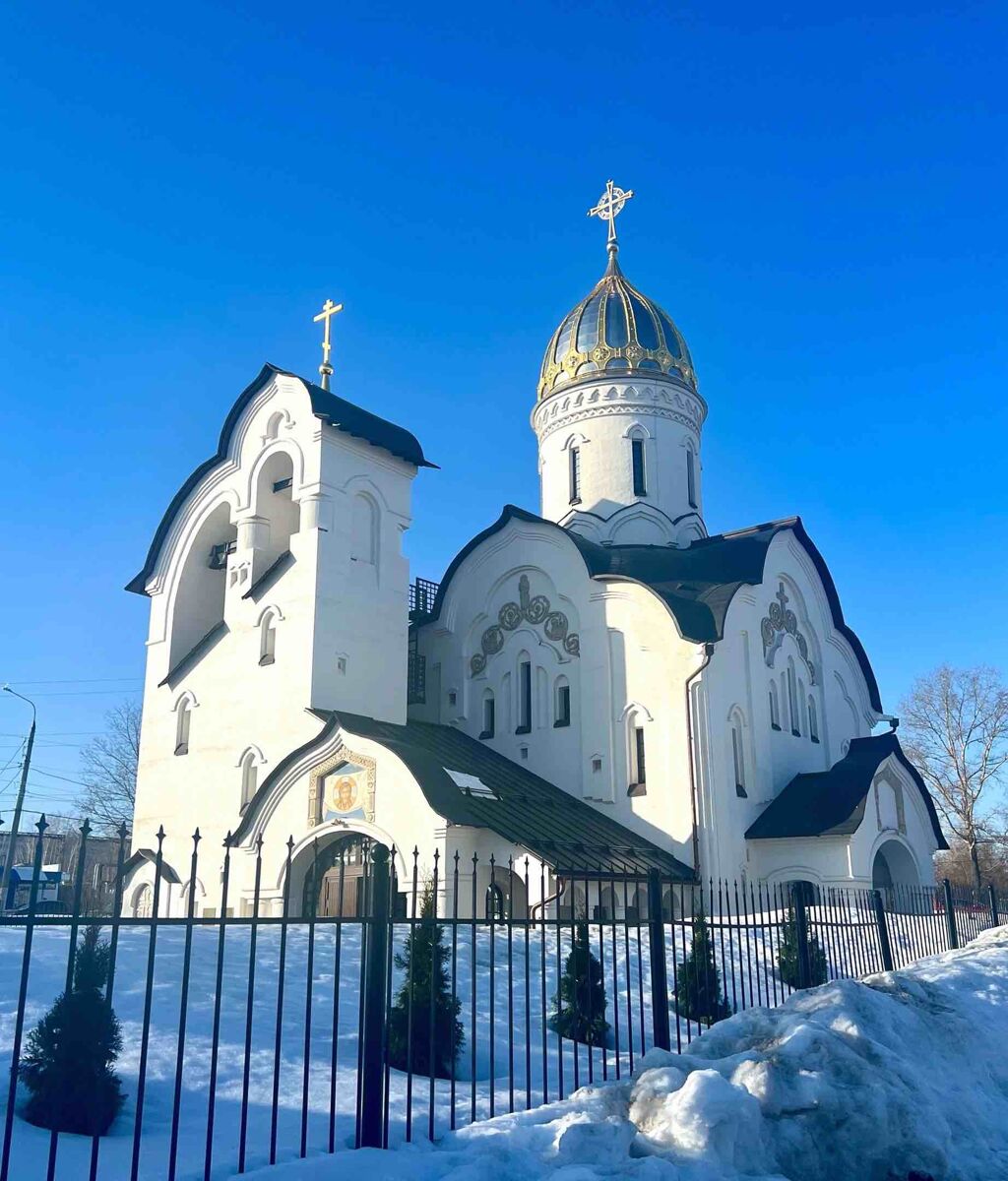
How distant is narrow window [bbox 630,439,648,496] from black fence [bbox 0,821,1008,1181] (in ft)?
37.7

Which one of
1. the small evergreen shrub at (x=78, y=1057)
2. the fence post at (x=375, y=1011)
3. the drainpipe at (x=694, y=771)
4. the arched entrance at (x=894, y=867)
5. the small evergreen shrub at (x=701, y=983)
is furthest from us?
the arched entrance at (x=894, y=867)

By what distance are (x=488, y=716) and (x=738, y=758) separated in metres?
4.37

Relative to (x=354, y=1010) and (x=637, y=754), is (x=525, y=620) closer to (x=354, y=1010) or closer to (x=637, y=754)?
(x=637, y=754)

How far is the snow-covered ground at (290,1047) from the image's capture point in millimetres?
4805

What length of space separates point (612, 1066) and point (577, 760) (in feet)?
34.5

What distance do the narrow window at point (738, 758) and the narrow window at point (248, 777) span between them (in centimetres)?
716

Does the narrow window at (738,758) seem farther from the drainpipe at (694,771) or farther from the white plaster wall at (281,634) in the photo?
the white plaster wall at (281,634)

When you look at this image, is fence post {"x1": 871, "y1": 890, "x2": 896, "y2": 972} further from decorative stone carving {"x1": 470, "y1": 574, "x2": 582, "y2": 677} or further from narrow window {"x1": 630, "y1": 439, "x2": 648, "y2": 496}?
narrow window {"x1": 630, "y1": 439, "x2": 648, "y2": 496}

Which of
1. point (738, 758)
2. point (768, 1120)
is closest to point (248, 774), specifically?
point (738, 758)

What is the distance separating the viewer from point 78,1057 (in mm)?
5129

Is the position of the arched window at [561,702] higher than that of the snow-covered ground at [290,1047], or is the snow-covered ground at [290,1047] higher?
the arched window at [561,702]

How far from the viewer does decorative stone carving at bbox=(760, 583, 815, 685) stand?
18516 mm

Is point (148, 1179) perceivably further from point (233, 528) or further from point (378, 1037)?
point (233, 528)

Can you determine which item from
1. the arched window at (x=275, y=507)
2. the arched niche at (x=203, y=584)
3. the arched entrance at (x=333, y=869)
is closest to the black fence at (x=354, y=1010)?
the arched entrance at (x=333, y=869)
